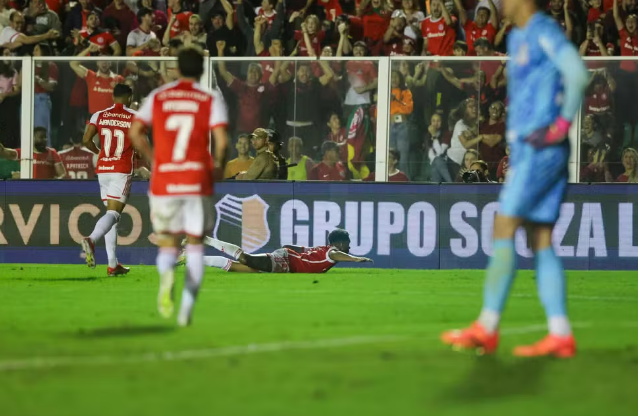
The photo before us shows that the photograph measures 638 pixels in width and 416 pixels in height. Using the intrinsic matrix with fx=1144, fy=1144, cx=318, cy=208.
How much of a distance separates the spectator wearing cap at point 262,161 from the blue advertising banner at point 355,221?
199 millimetres

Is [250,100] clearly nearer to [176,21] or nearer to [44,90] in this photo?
[44,90]

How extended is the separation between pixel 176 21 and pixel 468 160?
6408 mm

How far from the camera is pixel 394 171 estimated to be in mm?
17125

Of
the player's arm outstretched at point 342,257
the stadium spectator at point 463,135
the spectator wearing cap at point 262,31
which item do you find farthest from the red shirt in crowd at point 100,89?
the stadium spectator at point 463,135

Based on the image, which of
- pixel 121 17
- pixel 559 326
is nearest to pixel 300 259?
pixel 121 17

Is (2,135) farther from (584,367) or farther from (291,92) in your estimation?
(584,367)

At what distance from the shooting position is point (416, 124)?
17.2m

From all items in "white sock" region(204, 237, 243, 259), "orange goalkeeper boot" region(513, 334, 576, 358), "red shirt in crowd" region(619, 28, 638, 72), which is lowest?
"white sock" region(204, 237, 243, 259)

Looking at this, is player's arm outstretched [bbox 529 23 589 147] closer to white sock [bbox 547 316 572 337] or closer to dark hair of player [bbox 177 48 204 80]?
white sock [bbox 547 316 572 337]

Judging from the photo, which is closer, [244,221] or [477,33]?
[244,221]

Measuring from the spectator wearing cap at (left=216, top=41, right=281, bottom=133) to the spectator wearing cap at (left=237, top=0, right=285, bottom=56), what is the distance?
183 centimetres

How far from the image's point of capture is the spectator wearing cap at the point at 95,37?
1992 centimetres

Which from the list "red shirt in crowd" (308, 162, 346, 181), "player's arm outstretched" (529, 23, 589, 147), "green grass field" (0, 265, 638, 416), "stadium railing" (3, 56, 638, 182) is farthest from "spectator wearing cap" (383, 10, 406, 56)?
"player's arm outstretched" (529, 23, 589, 147)

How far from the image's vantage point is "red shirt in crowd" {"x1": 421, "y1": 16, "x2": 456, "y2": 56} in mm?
18922
